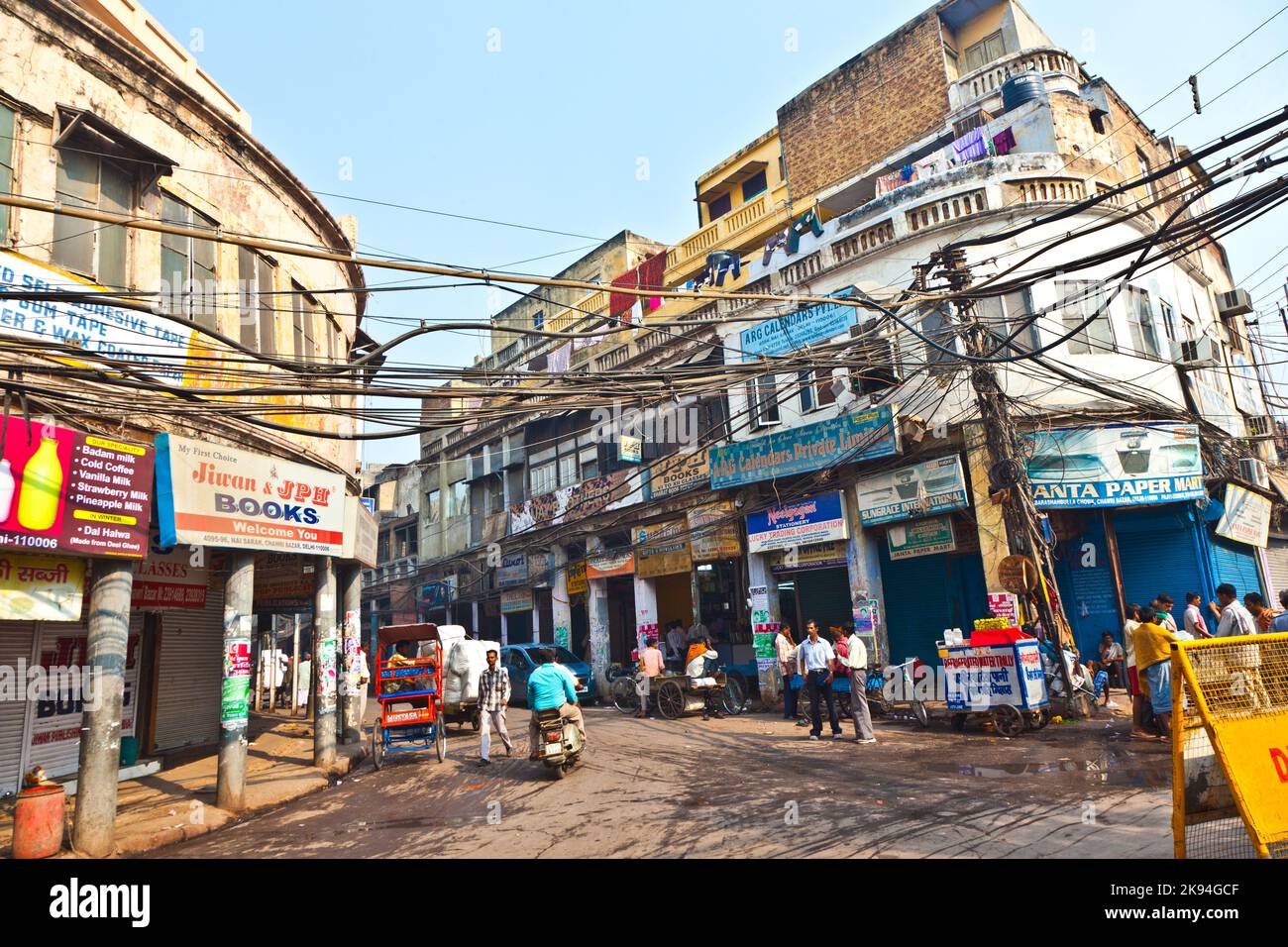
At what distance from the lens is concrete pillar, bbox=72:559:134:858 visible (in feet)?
24.6

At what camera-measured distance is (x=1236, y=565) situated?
17156 millimetres

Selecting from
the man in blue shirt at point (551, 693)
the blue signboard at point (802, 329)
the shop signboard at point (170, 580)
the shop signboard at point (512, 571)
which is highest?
the blue signboard at point (802, 329)

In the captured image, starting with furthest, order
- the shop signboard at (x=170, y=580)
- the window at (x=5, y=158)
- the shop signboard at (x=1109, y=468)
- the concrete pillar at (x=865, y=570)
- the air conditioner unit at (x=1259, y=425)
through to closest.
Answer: the air conditioner unit at (x=1259, y=425) → the concrete pillar at (x=865, y=570) → the shop signboard at (x=1109, y=468) → the shop signboard at (x=170, y=580) → the window at (x=5, y=158)

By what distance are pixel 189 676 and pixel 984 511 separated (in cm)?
1543

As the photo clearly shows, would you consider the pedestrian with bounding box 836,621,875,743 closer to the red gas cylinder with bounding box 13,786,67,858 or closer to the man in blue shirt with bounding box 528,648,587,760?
the man in blue shirt with bounding box 528,648,587,760

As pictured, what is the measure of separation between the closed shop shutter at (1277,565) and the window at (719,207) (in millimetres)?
18376

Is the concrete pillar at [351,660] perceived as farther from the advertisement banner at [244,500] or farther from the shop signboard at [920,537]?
the shop signboard at [920,537]

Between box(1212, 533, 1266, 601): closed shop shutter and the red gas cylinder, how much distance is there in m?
19.1

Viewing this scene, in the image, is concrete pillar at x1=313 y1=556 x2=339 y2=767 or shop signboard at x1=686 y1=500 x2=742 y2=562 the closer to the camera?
concrete pillar at x1=313 y1=556 x2=339 y2=767

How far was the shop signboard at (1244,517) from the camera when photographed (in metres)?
16.2

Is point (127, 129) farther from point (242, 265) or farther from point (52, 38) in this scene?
point (242, 265)

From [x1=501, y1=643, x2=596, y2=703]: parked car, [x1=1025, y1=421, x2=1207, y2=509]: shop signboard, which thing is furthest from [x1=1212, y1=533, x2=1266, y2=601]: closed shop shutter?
[x1=501, y1=643, x2=596, y2=703]: parked car

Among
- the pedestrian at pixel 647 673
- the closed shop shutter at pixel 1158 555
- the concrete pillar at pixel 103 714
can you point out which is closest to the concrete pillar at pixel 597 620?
the pedestrian at pixel 647 673
